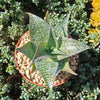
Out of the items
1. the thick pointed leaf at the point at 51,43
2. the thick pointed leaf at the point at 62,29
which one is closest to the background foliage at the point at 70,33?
the thick pointed leaf at the point at 62,29

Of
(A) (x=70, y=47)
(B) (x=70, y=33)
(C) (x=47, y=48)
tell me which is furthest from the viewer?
(B) (x=70, y=33)

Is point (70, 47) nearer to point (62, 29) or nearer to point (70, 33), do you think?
point (62, 29)

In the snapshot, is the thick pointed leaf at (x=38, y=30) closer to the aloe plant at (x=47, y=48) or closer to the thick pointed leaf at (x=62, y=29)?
the aloe plant at (x=47, y=48)

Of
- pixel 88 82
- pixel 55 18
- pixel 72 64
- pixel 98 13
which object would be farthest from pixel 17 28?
pixel 88 82

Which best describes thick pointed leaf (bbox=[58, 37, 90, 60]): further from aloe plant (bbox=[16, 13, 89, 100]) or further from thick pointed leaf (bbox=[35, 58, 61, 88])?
thick pointed leaf (bbox=[35, 58, 61, 88])

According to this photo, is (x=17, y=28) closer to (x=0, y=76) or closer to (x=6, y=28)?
(x=6, y=28)

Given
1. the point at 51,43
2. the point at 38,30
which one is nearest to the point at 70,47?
the point at 51,43

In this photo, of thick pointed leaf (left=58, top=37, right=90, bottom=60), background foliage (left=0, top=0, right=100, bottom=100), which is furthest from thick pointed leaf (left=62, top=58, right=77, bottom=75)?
background foliage (left=0, top=0, right=100, bottom=100)
